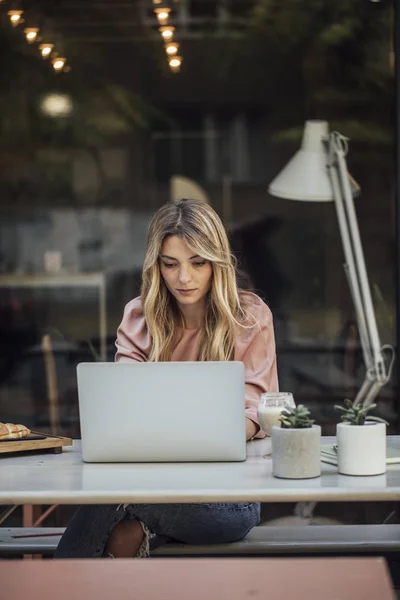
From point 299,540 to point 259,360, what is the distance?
62 cm

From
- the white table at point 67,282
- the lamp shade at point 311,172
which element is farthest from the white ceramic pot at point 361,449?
the white table at point 67,282

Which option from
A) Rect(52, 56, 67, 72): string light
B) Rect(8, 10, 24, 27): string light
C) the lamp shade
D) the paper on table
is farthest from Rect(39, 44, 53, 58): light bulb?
the paper on table

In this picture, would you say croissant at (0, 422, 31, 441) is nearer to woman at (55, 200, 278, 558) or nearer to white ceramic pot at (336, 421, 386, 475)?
woman at (55, 200, 278, 558)

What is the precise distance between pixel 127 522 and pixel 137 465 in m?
0.26

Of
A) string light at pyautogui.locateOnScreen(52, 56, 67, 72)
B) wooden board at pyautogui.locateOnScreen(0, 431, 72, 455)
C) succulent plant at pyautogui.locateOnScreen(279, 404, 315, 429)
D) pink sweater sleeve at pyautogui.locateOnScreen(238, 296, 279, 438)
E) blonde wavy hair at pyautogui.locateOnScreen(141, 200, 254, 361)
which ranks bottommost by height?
wooden board at pyautogui.locateOnScreen(0, 431, 72, 455)

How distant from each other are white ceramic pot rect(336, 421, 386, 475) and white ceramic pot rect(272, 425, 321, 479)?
6 centimetres

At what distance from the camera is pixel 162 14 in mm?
5578

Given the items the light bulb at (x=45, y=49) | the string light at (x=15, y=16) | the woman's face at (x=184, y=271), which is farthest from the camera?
the light bulb at (x=45, y=49)

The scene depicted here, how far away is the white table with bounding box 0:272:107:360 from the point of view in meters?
5.74

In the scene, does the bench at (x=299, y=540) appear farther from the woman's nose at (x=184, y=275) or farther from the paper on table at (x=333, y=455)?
the woman's nose at (x=184, y=275)

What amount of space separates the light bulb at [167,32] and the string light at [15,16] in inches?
29.0

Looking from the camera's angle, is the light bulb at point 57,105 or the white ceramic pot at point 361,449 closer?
the white ceramic pot at point 361,449

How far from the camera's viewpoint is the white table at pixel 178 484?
78.6 inches

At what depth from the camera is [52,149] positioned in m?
5.77
